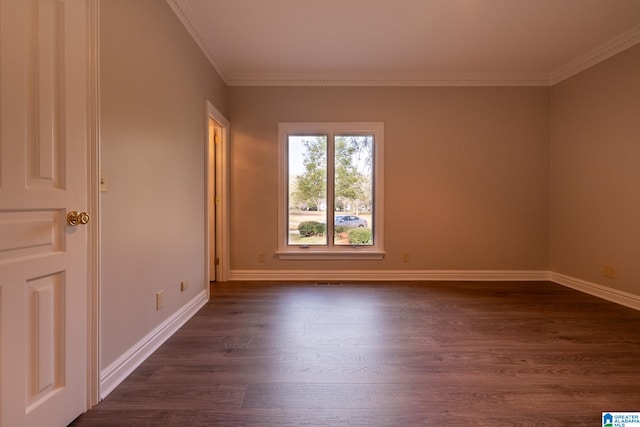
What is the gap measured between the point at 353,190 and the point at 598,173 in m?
2.73

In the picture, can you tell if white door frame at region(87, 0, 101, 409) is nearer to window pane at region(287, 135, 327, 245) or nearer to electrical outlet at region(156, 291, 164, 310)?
electrical outlet at region(156, 291, 164, 310)

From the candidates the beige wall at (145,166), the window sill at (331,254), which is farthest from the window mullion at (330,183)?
the beige wall at (145,166)

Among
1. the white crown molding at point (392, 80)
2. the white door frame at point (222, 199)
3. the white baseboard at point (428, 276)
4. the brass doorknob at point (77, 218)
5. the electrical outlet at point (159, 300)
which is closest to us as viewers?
the brass doorknob at point (77, 218)

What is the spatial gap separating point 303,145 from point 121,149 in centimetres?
251

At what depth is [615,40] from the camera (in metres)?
3.06

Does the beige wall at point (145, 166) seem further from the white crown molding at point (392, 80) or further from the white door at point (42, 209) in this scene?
the white crown molding at point (392, 80)

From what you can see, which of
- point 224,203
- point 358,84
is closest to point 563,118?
point 358,84

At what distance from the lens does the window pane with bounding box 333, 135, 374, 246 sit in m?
4.02

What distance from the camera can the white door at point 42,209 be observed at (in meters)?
1.11

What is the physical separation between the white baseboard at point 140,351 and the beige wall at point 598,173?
4.31 m

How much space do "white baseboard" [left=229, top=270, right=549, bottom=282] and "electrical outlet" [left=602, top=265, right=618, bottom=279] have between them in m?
0.74

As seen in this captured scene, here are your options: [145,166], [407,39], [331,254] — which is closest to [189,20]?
[145,166]

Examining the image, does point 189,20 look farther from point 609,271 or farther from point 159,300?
point 609,271

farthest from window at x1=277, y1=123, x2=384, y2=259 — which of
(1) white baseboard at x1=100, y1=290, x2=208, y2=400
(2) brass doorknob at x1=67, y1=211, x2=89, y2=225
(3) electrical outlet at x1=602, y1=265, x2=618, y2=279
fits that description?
(2) brass doorknob at x1=67, y1=211, x2=89, y2=225
